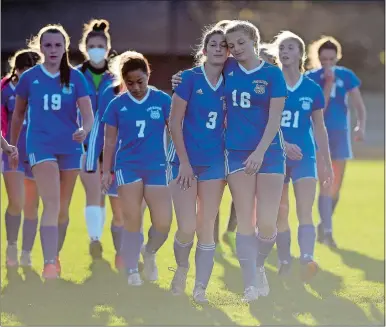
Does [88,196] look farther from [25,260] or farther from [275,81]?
[275,81]

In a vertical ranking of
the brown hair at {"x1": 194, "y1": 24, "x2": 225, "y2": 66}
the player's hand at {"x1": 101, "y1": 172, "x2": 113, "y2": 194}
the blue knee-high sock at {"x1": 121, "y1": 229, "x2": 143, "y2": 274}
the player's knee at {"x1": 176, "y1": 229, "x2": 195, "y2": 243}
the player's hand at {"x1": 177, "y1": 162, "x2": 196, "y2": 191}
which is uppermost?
the brown hair at {"x1": 194, "y1": 24, "x2": 225, "y2": 66}

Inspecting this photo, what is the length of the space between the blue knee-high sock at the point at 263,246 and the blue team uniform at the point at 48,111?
1770mm

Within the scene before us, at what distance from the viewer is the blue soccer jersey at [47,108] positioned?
926 centimetres

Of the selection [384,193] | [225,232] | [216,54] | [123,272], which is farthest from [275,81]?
[384,193]

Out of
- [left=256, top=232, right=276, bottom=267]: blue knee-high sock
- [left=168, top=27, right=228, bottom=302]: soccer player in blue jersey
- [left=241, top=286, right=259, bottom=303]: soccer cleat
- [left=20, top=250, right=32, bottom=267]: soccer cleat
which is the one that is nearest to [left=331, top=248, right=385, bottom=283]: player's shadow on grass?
[left=256, top=232, right=276, bottom=267]: blue knee-high sock

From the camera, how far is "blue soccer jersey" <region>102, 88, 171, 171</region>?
8.80m

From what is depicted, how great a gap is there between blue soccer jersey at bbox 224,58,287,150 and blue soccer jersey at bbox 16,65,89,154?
178cm

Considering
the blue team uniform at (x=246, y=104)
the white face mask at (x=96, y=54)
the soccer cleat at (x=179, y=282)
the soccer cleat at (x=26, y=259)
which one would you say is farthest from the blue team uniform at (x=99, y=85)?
the blue team uniform at (x=246, y=104)

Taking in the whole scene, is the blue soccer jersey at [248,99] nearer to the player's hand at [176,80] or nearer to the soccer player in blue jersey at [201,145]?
the soccer player in blue jersey at [201,145]

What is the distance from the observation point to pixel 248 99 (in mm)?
7945

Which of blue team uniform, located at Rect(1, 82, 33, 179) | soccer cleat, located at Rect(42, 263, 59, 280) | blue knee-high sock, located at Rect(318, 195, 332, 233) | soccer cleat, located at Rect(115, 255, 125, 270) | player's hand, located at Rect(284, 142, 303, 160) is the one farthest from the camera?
blue knee-high sock, located at Rect(318, 195, 332, 233)

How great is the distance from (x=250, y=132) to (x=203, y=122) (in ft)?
1.04

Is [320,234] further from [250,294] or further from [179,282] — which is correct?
[250,294]

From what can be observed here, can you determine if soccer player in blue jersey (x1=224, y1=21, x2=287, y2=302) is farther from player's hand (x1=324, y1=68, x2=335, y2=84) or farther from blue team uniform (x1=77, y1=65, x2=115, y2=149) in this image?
player's hand (x1=324, y1=68, x2=335, y2=84)
